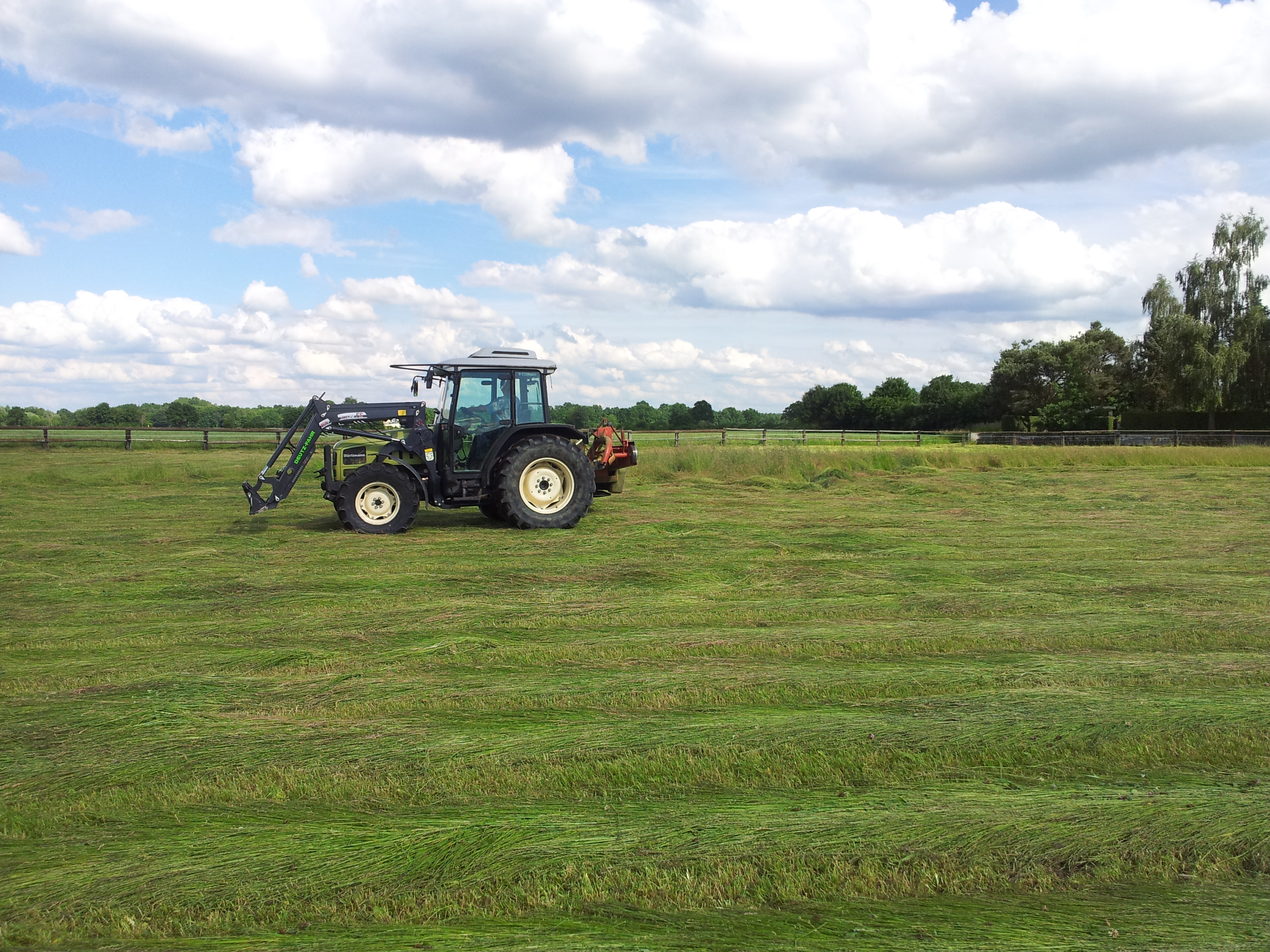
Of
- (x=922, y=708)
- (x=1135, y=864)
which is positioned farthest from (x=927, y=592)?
(x=1135, y=864)

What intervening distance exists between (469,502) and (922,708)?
7758 millimetres

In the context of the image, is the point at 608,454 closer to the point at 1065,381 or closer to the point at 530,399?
the point at 530,399

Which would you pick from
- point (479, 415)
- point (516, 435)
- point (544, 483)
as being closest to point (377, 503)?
point (479, 415)

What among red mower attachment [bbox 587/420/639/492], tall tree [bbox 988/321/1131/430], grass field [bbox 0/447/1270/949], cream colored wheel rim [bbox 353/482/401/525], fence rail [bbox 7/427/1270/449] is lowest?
grass field [bbox 0/447/1270/949]

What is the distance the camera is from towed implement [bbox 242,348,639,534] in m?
10.6

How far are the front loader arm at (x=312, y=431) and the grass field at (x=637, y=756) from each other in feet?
9.01

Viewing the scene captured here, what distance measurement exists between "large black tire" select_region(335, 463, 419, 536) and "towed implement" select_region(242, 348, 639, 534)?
0.01m

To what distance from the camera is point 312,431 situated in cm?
1066

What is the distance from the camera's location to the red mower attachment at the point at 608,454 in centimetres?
1212

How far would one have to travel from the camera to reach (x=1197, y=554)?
28.7ft

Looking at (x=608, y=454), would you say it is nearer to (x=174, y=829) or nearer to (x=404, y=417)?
(x=404, y=417)

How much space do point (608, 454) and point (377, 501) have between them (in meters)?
3.08

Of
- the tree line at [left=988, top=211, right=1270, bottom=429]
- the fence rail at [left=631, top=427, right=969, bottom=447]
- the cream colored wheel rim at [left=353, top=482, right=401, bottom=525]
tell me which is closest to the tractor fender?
the cream colored wheel rim at [left=353, top=482, right=401, bottom=525]

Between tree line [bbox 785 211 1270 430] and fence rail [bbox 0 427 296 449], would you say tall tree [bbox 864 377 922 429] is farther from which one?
fence rail [bbox 0 427 296 449]
